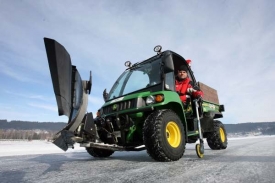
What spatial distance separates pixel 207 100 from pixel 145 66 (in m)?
2.34

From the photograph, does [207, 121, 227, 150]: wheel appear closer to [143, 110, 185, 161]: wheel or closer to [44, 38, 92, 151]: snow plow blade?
[143, 110, 185, 161]: wheel

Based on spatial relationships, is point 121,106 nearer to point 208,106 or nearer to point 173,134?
point 173,134

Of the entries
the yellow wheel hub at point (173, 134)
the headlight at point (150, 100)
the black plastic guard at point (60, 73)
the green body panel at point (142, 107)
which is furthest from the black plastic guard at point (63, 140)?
the yellow wheel hub at point (173, 134)

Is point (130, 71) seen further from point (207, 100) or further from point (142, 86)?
point (207, 100)

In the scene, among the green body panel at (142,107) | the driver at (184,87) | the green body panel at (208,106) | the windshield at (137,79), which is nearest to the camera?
the green body panel at (142,107)

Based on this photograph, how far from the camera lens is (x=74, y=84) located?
3.48 metres

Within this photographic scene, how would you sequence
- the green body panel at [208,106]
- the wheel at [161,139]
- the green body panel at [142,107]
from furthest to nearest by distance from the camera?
the green body panel at [208,106] → the green body panel at [142,107] → the wheel at [161,139]

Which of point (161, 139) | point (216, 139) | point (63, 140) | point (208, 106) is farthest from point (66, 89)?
point (216, 139)

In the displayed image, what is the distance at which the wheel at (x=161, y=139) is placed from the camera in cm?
357

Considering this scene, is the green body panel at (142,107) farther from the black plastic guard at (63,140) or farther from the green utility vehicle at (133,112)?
the black plastic guard at (63,140)

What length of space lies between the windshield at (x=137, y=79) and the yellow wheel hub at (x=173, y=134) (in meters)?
0.98

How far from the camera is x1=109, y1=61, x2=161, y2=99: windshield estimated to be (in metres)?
4.78

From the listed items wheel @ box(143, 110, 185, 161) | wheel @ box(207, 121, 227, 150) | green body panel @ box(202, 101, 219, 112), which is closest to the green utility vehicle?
wheel @ box(143, 110, 185, 161)

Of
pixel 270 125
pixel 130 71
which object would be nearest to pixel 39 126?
pixel 270 125
